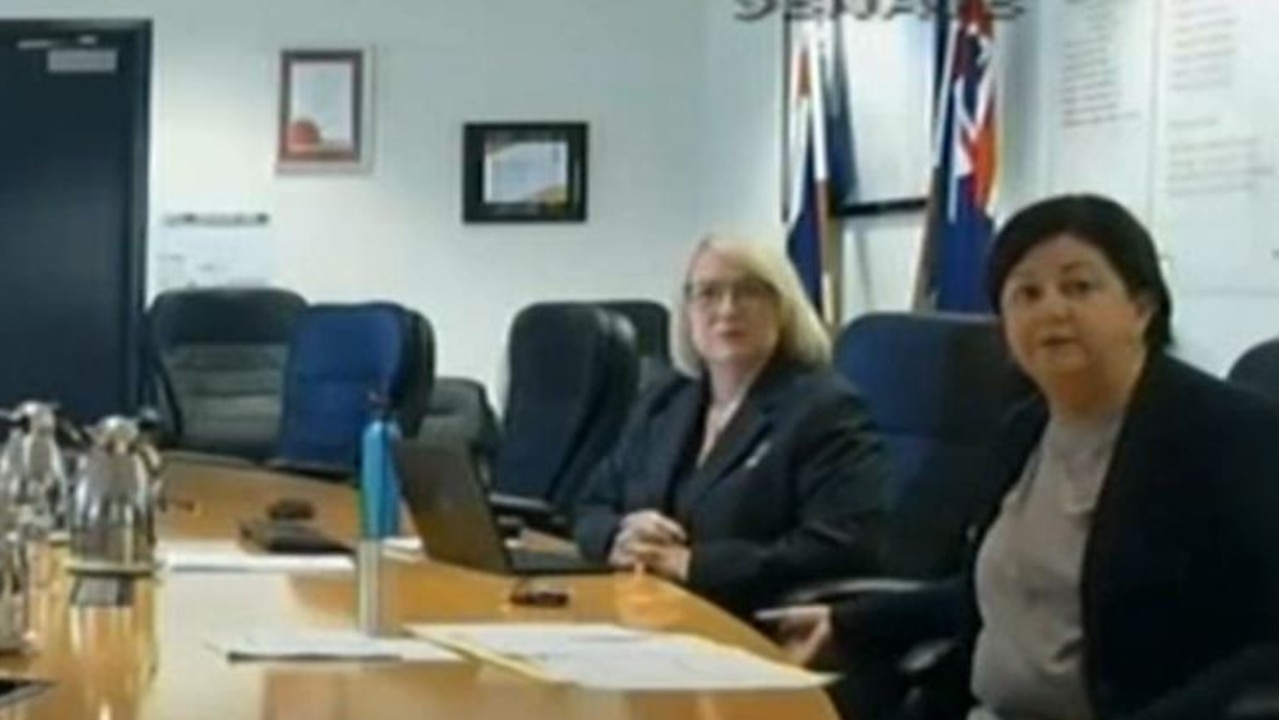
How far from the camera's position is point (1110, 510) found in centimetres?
246

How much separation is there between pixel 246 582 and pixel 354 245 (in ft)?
17.0

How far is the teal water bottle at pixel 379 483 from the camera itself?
9.14 feet

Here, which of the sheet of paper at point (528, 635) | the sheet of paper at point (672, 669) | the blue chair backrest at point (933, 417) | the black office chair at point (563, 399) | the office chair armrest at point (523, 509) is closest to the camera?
the sheet of paper at point (672, 669)

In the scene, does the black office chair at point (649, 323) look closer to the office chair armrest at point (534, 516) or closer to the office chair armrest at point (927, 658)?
the office chair armrest at point (534, 516)

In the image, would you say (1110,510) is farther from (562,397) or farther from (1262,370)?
(562,397)

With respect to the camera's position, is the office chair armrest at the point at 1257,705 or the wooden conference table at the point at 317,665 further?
the office chair armrest at the point at 1257,705

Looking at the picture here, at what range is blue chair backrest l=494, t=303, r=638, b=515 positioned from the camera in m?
5.02

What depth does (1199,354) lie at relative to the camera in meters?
4.19

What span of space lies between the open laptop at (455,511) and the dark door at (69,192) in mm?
5224

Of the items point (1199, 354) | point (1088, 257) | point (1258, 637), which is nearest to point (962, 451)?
point (1199, 354)

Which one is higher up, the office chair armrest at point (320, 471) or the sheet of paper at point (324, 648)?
the sheet of paper at point (324, 648)

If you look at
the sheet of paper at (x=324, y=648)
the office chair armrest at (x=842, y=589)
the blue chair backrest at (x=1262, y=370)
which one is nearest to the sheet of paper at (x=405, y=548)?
the office chair armrest at (x=842, y=589)

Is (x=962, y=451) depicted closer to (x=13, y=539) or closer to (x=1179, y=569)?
(x=1179, y=569)

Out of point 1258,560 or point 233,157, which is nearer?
point 1258,560
